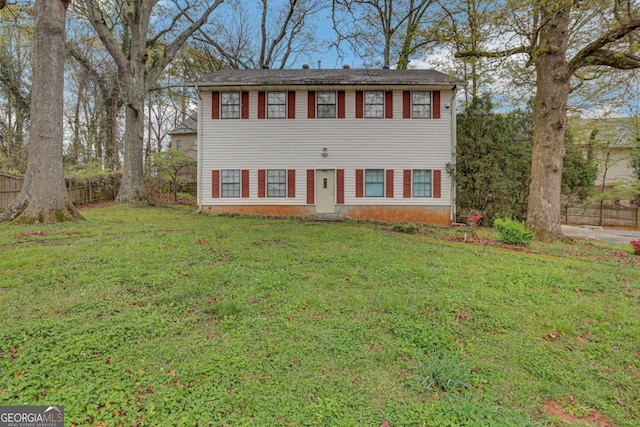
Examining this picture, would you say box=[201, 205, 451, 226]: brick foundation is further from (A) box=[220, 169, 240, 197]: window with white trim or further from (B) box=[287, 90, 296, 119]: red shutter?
(B) box=[287, 90, 296, 119]: red shutter

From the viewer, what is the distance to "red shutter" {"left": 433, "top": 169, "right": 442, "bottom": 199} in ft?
41.9

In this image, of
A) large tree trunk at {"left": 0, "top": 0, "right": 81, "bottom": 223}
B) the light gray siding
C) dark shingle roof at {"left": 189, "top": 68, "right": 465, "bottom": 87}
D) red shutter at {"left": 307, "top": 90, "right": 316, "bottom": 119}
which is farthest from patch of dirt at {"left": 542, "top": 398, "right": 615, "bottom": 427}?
red shutter at {"left": 307, "top": 90, "right": 316, "bottom": 119}

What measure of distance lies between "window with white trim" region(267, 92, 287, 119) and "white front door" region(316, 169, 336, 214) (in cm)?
292

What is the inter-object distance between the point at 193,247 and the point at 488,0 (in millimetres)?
8096

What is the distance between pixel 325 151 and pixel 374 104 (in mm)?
2876

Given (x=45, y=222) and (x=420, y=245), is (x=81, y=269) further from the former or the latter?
(x=420, y=245)

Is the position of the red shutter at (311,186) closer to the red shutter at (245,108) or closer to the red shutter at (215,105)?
the red shutter at (245,108)

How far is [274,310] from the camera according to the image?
3.52 meters

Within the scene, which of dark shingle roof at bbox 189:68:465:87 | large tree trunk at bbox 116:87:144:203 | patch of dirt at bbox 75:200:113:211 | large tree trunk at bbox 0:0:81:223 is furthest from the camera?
patch of dirt at bbox 75:200:113:211

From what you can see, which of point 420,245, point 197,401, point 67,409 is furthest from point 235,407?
point 420,245

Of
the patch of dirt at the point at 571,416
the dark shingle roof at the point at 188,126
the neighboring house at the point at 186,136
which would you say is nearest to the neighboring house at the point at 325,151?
the patch of dirt at the point at 571,416

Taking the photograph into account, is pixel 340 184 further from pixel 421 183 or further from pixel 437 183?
pixel 437 183

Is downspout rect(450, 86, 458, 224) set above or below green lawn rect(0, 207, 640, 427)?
above

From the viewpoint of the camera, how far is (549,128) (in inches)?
329
